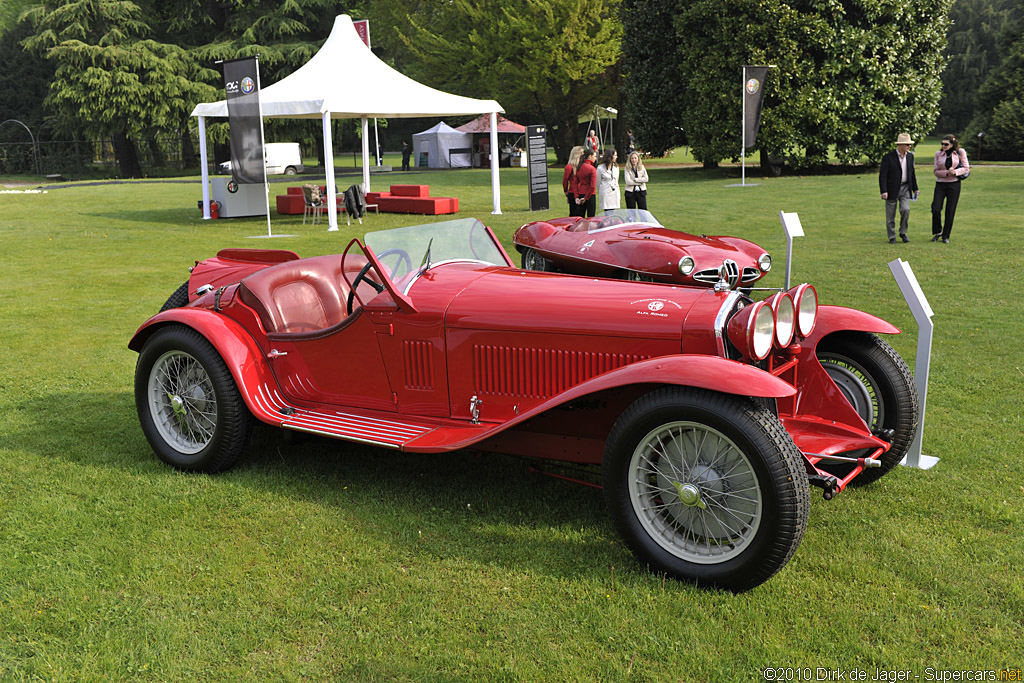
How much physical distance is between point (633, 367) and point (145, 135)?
1720 inches

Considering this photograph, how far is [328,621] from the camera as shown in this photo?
3.53 m

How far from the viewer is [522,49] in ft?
128

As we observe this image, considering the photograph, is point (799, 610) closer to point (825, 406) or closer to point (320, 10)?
point (825, 406)

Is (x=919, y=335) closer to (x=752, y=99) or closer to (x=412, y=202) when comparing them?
(x=412, y=202)

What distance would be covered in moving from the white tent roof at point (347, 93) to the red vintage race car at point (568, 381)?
531 inches

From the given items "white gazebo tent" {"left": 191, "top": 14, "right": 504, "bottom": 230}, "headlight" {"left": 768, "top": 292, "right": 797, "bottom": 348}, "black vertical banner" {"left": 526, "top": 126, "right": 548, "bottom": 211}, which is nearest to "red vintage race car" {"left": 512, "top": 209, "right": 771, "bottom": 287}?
"headlight" {"left": 768, "top": 292, "right": 797, "bottom": 348}

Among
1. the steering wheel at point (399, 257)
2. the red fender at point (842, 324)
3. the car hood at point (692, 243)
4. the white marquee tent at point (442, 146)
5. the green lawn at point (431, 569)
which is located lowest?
the green lawn at point (431, 569)

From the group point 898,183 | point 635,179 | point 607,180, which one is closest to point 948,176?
point 898,183

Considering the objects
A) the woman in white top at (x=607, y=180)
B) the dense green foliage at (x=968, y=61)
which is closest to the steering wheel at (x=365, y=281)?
the woman in white top at (x=607, y=180)

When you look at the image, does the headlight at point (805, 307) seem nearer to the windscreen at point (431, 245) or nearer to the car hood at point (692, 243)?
the windscreen at point (431, 245)

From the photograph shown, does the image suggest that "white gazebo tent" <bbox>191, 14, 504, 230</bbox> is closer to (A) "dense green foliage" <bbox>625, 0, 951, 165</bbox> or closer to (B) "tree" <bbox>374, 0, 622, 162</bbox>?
(A) "dense green foliage" <bbox>625, 0, 951, 165</bbox>

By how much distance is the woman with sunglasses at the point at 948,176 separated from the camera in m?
14.5

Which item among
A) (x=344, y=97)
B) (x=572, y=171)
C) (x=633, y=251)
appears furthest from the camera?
(x=344, y=97)

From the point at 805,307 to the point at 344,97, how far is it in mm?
16285
